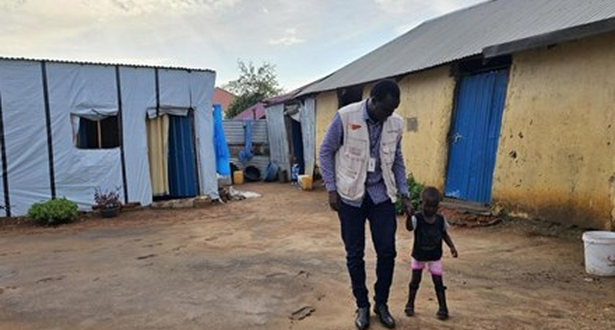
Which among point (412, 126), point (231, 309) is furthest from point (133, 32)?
point (231, 309)

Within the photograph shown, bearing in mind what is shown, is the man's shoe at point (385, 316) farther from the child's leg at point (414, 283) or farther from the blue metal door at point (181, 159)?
the blue metal door at point (181, 159)

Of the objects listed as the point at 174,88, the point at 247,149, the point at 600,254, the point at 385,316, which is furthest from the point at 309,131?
the point at 385,316

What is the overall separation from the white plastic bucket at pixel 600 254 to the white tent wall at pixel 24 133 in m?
8.91

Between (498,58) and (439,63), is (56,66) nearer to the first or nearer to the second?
(439,63)

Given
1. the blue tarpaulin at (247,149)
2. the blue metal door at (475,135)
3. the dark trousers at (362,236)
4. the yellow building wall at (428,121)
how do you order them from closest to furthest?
the dark trousers at (362,236) → the blue metal door at (475,135) → the yellow building wall at (428,121) → the blue tarpaulin at (247,149)

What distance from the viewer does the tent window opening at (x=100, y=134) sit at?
9.90 metres

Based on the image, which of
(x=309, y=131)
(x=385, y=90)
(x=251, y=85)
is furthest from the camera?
(x=251, y=85)

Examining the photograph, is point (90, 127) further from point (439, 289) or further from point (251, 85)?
point (251, 85)

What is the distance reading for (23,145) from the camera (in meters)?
8.99

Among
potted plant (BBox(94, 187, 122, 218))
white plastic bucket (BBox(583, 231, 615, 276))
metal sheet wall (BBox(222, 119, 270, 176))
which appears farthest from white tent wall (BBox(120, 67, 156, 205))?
white plastic bucket (BBox(583, 231, 615, 276))

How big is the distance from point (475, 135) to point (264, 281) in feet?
17.3

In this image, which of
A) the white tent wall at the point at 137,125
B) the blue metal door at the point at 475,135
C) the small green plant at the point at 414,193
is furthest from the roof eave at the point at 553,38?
the white tent wall at the point at 137,125

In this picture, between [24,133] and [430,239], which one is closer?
[430,239]

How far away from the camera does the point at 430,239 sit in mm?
3400
